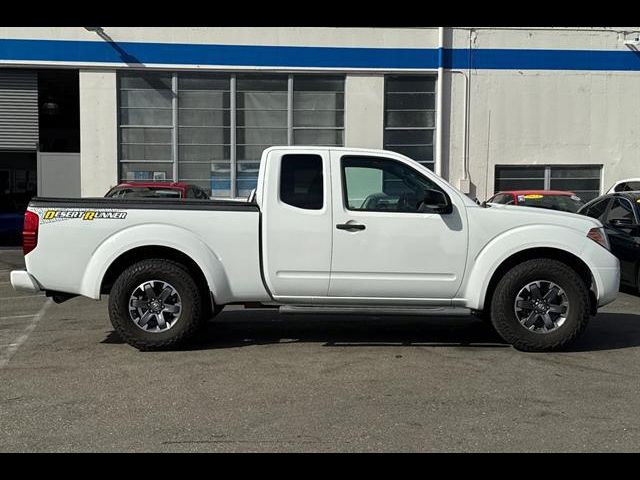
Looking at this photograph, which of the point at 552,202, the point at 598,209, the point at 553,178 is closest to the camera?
the point at 598,209

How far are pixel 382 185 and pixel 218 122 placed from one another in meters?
11.6

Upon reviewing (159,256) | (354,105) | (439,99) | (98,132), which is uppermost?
(439,99)

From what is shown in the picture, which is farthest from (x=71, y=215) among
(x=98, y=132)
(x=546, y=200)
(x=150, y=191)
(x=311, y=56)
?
(x=311, y=56)

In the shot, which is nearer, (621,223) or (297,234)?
(297,234)

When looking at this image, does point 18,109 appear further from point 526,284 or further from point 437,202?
point 526,284

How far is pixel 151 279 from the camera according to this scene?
620 cm

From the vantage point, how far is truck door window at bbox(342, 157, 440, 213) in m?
6.34

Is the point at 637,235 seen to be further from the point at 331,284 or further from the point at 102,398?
the point at 102,398

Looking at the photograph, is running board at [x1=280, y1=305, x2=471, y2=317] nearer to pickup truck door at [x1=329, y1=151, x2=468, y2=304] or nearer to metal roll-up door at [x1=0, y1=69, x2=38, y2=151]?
pickup truck door at [x1=329, y1=151, x2=468, y2=304]

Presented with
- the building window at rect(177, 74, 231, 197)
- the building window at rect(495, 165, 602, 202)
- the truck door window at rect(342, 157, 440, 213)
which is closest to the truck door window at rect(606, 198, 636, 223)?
the truck door window at rect(342, 157, 440, 213)

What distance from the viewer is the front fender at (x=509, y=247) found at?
20.4 feet

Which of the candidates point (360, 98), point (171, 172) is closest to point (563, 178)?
point (360, 98)

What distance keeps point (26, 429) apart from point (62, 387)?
94 cm

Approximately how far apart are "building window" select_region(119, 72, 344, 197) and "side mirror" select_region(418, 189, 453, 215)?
1141 centimetres
